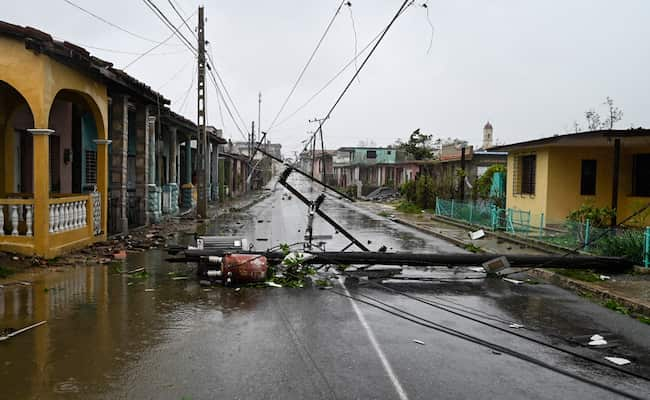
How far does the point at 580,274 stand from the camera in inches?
475

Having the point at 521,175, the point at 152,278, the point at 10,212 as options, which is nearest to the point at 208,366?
the point at 152,278

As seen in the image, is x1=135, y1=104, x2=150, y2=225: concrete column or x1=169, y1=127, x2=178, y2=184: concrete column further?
x1=169, y1=127, x2=178, y2=184: concrete column

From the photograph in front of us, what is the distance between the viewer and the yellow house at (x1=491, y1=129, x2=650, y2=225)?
18859 millimetres

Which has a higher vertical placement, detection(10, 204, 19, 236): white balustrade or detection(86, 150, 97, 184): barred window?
detection(86, 150, 97, 184): barred window

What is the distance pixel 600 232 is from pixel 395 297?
6.66 meters

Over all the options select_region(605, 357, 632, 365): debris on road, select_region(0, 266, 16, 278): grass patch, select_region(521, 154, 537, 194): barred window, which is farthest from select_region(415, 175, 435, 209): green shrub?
select_region(605, 357, 632, 365): debris on road

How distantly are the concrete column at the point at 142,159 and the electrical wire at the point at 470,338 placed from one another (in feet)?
40.6

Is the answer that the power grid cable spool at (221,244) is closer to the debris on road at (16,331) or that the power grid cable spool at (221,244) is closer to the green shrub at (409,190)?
the debris on road at (16,331)

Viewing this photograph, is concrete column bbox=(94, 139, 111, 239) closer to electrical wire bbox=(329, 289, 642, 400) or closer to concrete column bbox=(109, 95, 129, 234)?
concrete column bbox=(109, 95, 129, 234)

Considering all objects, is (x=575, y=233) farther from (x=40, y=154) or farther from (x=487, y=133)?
(x=487, y=133)

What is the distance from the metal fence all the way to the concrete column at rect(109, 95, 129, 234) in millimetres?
12806

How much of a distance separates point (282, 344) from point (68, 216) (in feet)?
29.1

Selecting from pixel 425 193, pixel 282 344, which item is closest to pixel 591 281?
pixel 282 344

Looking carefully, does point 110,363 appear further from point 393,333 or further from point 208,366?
point 393,333
